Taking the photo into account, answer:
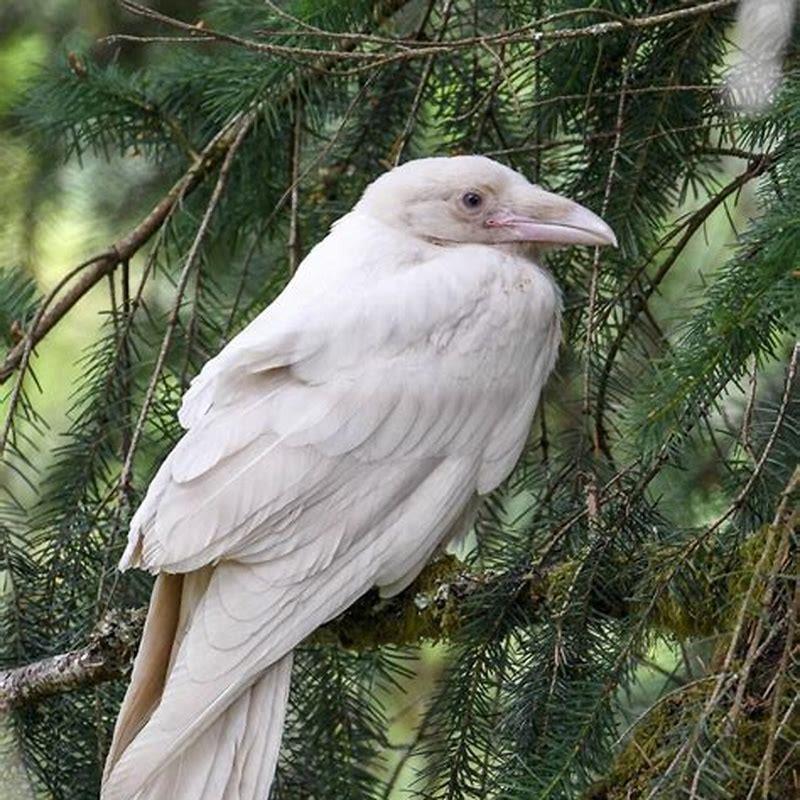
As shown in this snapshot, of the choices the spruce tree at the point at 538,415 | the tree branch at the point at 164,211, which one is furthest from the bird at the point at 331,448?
the tree branch at the point at 164,211

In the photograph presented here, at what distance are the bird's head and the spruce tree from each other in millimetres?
87

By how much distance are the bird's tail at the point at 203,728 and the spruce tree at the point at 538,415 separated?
8cm

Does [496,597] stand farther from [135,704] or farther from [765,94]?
[765,94]

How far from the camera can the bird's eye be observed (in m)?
3.69

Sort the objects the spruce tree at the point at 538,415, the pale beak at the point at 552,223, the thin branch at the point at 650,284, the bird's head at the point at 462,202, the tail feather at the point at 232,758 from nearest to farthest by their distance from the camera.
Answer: the spruce tree at the point at 538,415 < the tail feather at the point at 232,758 < the thin branch at the point at 650,284 < the pale beak at the point at 552,223 < the bird's head at the point at 462,202

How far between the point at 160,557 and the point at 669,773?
1147mm

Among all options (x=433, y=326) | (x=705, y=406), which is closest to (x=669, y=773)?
(x=705, y=406)

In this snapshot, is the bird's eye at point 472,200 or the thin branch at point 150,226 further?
the thin branch at point 150,226

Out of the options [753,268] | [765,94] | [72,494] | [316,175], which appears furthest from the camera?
[316,175]

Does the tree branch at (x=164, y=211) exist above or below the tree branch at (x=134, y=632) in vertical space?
above

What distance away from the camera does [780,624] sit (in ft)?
7.25

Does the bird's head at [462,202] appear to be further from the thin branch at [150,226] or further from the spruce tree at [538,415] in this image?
the thin branch at [150,226]

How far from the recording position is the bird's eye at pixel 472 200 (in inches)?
145

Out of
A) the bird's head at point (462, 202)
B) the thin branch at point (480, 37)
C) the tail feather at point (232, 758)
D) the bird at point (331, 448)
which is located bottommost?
the tail feather at point (232, 758)
